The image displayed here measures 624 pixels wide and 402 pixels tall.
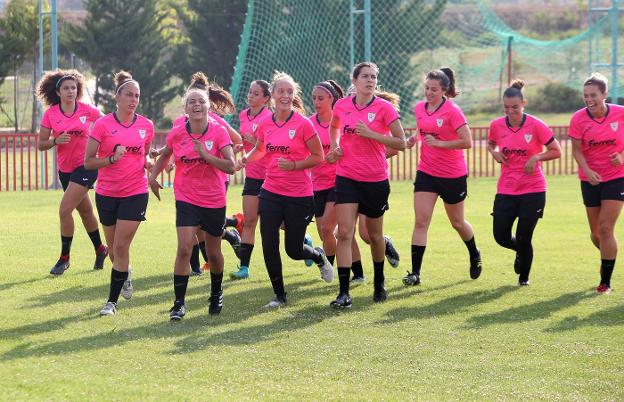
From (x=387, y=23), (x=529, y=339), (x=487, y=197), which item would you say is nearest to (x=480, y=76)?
(x=387, y=23)

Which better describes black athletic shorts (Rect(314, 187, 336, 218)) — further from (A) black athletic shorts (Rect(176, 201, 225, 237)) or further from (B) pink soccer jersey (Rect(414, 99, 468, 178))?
(A) black athletic shorts (Rect(176, 201, 225, 237))

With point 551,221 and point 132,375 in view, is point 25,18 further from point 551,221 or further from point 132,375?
point 132,375

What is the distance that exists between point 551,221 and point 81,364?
994 cm

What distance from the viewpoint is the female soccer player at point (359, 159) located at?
29.4 ft

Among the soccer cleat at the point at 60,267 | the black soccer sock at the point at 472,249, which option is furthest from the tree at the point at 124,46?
the black soccer sock at the point at 472,249

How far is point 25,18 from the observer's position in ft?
127

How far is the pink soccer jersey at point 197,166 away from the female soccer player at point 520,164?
2.90m

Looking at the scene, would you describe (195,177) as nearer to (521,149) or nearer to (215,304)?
(215,304)

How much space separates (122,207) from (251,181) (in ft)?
7.47

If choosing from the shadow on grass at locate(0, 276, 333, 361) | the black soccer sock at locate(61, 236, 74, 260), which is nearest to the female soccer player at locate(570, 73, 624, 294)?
the shadow on grass at locate(0, 276, 333, 361)

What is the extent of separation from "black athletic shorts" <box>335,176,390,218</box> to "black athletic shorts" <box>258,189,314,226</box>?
298 mm

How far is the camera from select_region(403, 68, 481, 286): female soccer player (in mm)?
9805

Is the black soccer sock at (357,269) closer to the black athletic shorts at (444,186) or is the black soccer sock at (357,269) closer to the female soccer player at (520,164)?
the black athletic shorts at (444,186)

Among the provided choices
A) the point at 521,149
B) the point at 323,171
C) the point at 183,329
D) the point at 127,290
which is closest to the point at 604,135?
the point at 521,149
